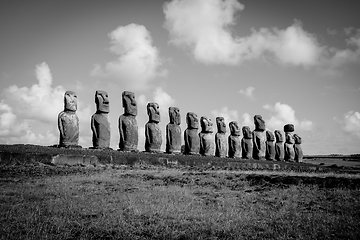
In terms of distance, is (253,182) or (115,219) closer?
(115,219)

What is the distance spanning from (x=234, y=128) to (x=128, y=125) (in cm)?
1118

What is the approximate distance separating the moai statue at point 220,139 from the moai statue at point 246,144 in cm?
243

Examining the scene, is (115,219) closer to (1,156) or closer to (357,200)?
(357,200)

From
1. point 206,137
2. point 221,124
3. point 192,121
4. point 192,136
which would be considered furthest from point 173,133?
point 221,124

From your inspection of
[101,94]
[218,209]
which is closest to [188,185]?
[218,209]

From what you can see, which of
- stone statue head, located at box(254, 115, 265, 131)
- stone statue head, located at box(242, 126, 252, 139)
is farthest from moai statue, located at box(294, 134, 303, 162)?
stone statue head, located at box(242, 126, 252, 139)

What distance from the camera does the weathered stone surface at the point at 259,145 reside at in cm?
2782

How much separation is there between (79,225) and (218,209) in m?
2.70

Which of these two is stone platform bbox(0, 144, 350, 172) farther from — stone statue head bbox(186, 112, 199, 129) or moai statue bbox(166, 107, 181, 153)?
stone statue head bbox(186, 112, 199, 129)

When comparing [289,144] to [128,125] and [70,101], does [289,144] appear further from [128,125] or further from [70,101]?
[70,101]

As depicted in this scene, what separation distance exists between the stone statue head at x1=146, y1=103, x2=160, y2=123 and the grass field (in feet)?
36.4

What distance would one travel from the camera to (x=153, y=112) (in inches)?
819

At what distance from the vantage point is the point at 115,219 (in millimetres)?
5215

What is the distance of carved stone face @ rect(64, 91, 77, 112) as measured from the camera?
56.1 feet
